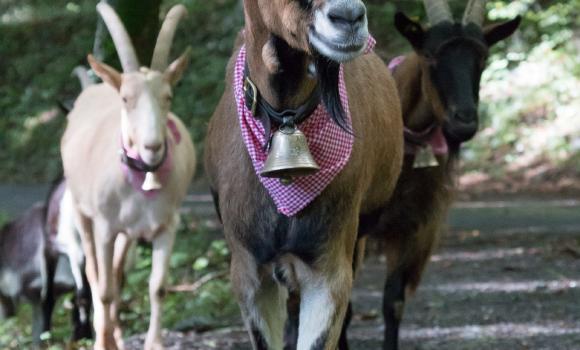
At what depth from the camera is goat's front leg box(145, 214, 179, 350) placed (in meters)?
7.73

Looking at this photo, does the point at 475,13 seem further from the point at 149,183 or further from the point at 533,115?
the point at 533,115

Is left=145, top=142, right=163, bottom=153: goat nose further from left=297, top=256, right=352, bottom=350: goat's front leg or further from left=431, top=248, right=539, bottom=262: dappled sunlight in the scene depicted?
left=431, top=248, right=539, bottom=262: dappled sunlight

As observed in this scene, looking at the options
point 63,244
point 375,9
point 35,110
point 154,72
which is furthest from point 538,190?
point 154,72

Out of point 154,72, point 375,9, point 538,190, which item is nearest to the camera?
point 154,72

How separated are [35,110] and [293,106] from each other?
1808 centimetres

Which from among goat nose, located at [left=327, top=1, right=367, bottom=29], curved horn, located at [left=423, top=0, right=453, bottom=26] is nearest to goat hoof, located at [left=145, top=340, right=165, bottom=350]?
curved horn, located at [left=423, top=0, right=453, bottom=26]

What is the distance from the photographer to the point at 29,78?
2319cm

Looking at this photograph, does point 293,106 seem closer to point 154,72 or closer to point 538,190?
point 154,72

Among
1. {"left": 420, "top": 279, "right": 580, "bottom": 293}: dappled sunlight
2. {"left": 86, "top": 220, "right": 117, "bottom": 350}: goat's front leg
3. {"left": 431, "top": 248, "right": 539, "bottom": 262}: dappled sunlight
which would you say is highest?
{"left": 86, "top": 220, "right": 117, "bottom": 350}: goat's front leg

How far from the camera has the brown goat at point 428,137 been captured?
25.3ft

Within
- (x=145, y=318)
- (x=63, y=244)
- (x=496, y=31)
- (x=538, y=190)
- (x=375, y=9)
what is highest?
(x=496, y=31)

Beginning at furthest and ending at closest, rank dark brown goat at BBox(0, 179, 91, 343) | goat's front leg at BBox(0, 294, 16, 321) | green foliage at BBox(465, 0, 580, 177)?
green foliage at BBox(465, 0, 580, 177) → goat's front leg at BBox(0, 294, 16, 321) → dark brown goat at BBox(0, 179, 91, 343)

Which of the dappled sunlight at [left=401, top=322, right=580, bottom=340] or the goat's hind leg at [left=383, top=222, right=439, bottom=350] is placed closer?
the goat's hind leg at [left=383, top=222, right=439, bottom=350]

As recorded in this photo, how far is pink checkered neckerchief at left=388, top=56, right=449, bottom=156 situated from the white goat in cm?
151
